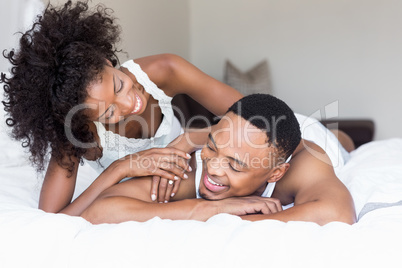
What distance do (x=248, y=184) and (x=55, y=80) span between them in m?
0.64

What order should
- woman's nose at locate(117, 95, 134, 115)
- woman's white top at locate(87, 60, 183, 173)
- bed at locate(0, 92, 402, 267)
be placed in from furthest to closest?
woman's white top at locate(87, 60, 183, 173)
woman's nose at locate(117, 95, 134, 115)
bed at locate(0, 92, 402, 267)

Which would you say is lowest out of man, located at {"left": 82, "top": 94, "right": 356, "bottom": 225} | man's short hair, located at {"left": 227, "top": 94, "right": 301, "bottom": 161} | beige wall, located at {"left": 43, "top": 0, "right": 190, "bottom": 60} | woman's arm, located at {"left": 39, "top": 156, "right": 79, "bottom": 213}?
woman's arm, located at {"left": 39, "top": 156, "right": 79, "bottom": 213}

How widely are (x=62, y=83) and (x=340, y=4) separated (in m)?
2.80

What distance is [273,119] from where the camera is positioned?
1.31 m

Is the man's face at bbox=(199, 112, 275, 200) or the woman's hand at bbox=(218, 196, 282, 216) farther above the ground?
the man's face at bbox=(199, 112, 275, 200)

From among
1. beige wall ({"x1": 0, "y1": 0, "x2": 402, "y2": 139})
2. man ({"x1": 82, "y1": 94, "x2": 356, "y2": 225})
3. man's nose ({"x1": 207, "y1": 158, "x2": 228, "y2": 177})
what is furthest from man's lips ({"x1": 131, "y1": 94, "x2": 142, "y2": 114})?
beige wall ({"x1": 0, "y1": 0, "x2": 402, "y2": 139})

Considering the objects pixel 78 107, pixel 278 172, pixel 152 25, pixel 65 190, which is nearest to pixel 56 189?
pixel 65 190

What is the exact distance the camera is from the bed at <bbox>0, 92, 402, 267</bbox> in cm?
91

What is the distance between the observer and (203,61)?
422 centimetres

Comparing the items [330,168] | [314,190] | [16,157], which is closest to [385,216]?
[314,190]

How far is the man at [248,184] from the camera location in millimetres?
1240

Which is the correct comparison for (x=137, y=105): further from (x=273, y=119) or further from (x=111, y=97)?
(x=273, y=119)

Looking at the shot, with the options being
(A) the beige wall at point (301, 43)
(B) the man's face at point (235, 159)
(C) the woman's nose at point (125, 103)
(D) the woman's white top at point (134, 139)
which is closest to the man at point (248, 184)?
(B) the man's face at point (235, 159)

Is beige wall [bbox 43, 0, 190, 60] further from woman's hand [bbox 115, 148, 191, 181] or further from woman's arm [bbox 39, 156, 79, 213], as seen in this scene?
woman's hand [bbox 115, 148, 191, 181]
